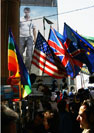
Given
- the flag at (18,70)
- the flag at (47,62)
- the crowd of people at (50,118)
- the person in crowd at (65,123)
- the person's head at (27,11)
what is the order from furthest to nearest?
1. the person's head at (27,11)
2. the flag at (47,62)
3. the flag at (18,70)
4. the person in crowd at (65,123)
5. the crowd of people at (50,118)

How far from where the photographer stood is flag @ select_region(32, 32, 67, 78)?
6.97 m

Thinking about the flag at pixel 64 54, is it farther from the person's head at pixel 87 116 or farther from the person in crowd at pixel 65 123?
the person's head at pixel 87 116

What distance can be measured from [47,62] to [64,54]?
Result: 4.47ft

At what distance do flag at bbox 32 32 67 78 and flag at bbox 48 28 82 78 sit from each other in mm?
807

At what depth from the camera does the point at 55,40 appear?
8211mm

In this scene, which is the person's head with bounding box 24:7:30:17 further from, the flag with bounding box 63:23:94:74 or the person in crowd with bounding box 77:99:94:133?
the person in crowd with bounding box 77:99:94:133

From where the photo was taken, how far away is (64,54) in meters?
8.09

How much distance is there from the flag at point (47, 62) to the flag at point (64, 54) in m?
0.81

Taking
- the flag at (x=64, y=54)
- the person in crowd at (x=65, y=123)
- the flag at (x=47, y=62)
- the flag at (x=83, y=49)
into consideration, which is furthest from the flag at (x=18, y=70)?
the flag at (x=83, y=49)

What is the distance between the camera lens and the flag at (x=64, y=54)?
314 inches

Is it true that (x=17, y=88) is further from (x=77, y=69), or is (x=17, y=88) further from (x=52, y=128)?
Result: (x=77, y=69)

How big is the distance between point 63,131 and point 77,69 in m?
4.17

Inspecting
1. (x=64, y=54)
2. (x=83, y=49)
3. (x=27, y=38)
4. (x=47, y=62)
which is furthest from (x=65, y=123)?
(x=27, y=38)

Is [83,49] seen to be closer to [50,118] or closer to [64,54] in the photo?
[64,54]
